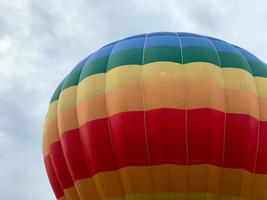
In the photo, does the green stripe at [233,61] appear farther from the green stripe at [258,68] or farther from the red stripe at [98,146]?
the red stripe at [98,146]

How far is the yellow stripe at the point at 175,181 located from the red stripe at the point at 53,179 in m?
1.65

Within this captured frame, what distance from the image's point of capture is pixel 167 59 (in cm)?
1206

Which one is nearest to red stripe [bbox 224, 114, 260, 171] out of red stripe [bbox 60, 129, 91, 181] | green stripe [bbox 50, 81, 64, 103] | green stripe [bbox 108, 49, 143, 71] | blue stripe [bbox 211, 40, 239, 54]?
blue stripe [bbox 211, 40, 239, 54]

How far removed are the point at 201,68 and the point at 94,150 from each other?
263cm

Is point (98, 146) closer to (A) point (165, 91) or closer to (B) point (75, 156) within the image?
(B) point (75, 156)

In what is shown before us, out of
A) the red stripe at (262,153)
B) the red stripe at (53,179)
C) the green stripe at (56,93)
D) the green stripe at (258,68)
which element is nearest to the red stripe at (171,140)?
the red stripe at (262,153)

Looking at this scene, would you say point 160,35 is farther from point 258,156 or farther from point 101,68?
point 258,156

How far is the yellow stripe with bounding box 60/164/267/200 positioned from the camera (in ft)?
37.3

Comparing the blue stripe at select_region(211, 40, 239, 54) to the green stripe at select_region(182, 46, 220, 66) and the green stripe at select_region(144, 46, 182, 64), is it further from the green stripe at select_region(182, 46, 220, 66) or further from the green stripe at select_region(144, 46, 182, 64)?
the green stripe at select_region(144, 46, 182, 64)

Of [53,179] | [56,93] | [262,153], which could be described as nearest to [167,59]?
[262,153]

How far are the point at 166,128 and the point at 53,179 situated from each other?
3.22m

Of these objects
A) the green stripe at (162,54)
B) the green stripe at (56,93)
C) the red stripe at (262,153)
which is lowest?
the red stripe at (262,153)

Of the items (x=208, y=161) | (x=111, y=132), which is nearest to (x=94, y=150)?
(x=111, y=132)

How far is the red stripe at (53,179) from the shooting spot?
13.1 metres
